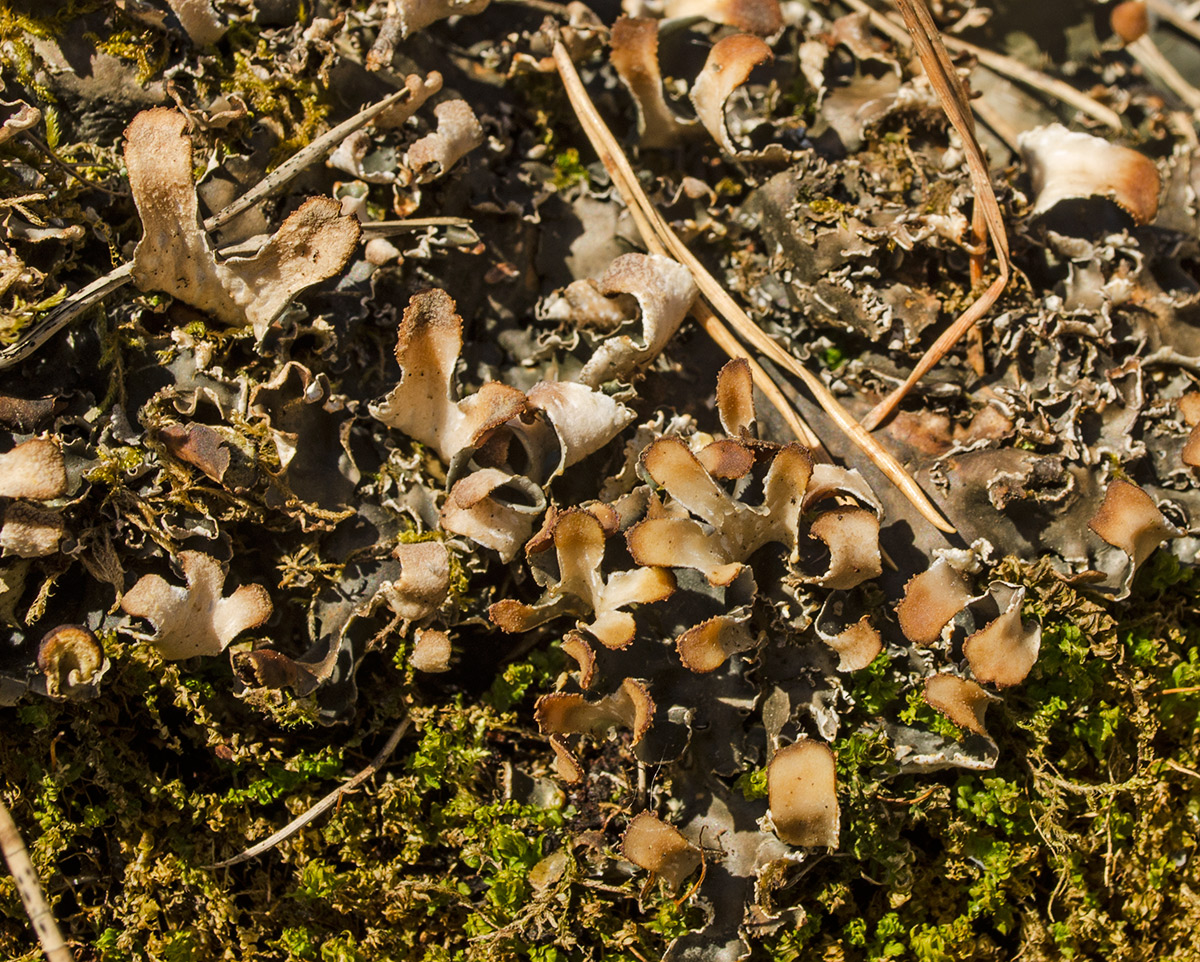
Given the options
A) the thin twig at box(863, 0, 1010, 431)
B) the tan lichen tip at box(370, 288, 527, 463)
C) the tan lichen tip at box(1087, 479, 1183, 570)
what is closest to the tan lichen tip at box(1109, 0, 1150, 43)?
the thin twig at box(863, 0, 1010, 431)

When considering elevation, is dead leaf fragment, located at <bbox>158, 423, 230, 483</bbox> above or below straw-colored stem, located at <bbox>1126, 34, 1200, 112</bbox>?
above

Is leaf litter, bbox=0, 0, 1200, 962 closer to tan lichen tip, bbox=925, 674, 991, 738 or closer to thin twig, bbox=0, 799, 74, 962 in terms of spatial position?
tan lichen tip, bbox=925, 674, 991, 738

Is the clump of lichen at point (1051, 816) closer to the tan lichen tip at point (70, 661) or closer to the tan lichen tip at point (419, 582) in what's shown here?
the tan lichen tip at point (419, 582)

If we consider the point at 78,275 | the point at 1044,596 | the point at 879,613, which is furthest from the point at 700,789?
the point at 78,275

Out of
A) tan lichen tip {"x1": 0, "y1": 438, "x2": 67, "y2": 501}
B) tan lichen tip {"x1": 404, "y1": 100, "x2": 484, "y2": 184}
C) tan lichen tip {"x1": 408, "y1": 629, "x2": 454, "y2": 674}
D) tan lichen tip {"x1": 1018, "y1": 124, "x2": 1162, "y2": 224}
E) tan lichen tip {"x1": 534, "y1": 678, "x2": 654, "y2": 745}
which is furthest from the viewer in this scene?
tan lichen tip {"x1": 1018, "y1": 124, "x2": 1162, "y2": 224}

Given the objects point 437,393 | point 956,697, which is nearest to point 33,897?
point 437,393

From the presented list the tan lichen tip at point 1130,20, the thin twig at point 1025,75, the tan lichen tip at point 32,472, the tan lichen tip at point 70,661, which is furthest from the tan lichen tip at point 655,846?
the tan lichen tip at point 1130,20
